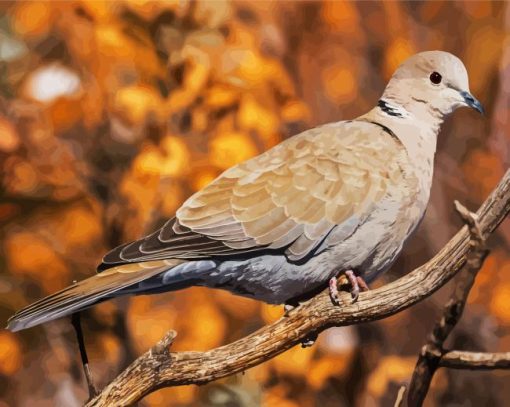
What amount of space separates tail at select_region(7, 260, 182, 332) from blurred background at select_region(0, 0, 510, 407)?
157 cm

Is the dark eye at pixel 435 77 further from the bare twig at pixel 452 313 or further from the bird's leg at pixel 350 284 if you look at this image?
the bare twig at pixel 452 313

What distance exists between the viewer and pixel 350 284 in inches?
81.7

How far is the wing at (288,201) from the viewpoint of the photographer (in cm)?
205

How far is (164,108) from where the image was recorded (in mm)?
3613

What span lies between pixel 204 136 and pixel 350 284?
5.59 feet

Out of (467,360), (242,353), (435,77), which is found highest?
(435,77)

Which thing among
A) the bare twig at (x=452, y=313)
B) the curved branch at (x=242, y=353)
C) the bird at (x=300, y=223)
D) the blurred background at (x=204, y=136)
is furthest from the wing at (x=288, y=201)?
the blurred background at (x=204, y=136)

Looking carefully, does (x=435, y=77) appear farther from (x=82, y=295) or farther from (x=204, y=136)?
(x=204, y=136)

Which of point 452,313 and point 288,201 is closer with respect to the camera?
point 452,313

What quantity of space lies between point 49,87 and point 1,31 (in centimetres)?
32

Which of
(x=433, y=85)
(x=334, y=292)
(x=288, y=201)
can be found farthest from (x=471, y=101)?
(x=334, y=292)

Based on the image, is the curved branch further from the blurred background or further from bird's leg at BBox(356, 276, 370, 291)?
the blurred background

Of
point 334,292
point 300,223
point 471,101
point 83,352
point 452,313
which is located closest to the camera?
point 452,313

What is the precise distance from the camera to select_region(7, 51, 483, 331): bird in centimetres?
203
